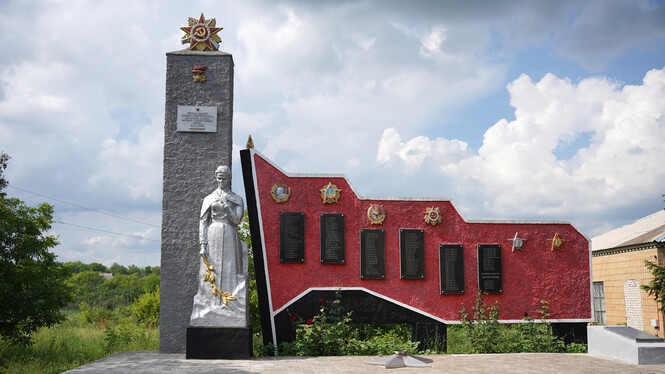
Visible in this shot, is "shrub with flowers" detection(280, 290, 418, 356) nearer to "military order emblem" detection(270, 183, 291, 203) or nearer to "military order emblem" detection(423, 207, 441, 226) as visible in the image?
"military order emblem" detection(270, 183, 291, 203)

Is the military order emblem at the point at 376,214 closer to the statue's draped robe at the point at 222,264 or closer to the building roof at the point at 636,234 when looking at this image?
the statue's draped robe at the point at 222,264

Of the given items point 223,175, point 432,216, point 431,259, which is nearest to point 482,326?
point 431,259

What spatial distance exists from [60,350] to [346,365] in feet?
25.9

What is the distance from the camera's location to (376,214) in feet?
32.5

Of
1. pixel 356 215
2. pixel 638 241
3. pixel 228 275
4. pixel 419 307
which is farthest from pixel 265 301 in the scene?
pixel 638 241

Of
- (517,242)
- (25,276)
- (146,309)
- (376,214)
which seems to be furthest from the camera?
(146,309)

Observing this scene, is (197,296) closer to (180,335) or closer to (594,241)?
(180,335)

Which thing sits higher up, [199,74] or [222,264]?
[199,74]

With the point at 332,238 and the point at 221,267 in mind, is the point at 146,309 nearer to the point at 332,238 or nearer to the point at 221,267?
the point at 221,267

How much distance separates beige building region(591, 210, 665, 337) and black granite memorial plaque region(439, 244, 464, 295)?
6.24 m

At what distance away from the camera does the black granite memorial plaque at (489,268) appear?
10.1 meters

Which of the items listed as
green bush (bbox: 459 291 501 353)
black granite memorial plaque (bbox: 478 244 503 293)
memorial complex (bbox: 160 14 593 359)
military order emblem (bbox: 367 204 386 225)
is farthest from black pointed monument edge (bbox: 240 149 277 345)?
black granite memorial plaque (bbox: 478 244 503 293)

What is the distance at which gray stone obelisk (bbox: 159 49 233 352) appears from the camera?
9219 mm

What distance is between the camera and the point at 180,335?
917 centimetres
